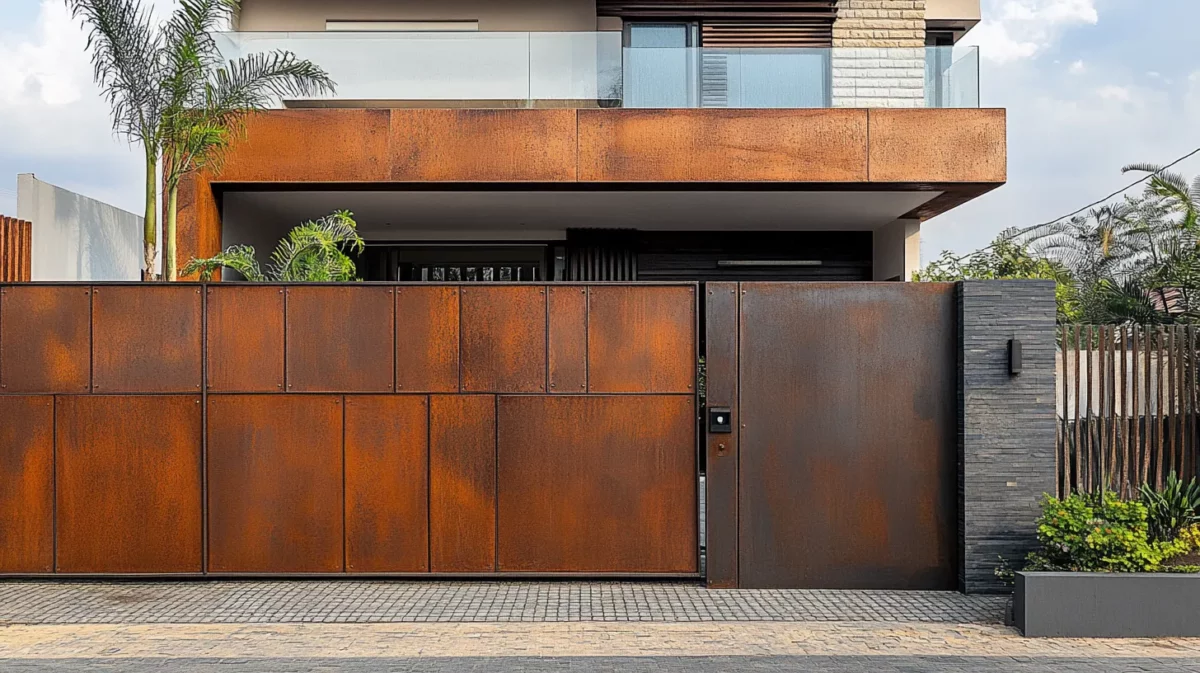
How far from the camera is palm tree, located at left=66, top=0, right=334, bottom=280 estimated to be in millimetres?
9477

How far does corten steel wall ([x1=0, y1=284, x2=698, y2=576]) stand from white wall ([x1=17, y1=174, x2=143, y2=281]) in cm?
485

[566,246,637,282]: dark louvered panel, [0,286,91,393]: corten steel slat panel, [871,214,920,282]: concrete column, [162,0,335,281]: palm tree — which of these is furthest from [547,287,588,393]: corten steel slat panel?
[871,214,920,282]: concrete column

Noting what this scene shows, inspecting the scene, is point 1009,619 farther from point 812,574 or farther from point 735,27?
point 735,27

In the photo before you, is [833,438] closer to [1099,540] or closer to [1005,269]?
[1099,540]

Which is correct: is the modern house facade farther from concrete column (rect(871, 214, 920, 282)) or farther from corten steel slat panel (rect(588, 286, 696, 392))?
concrete column (rect(871, 214, 920, 282))

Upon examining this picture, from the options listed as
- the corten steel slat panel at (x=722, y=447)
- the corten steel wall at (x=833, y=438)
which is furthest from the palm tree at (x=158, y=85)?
the corten steel wall at (x=833, y=438)

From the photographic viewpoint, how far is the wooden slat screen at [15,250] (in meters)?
10.3

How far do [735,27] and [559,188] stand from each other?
15.1ft

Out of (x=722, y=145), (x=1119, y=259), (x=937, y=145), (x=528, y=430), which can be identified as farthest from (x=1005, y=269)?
(x=528, y=430)

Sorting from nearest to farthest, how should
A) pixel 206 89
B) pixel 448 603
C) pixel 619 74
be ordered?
pixel 448 603, pixel 206 89, pixel 619 74

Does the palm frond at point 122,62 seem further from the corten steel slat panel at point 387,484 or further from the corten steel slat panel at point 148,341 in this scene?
the corten steel slat panel at point 387,484

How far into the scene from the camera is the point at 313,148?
449 inches

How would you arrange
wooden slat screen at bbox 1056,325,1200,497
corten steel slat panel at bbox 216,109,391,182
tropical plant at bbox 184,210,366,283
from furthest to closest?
corten steel slat panel at bbox 216,109,391,182 → tropical plant at bbox 184,210,366,283 → wooden slat screen at bbox 1056,325,1200,497

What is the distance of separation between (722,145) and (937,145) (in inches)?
98.5
